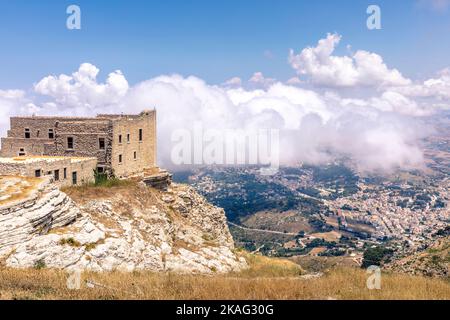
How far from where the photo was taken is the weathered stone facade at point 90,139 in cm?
4683

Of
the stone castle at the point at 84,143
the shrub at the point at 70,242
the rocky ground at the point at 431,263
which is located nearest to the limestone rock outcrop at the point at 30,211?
the shrub at the point at 70,242

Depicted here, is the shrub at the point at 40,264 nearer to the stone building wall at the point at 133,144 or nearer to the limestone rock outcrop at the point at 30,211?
the limestone rock outcrop at the point at 30,211

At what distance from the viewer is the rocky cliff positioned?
87.0 feet

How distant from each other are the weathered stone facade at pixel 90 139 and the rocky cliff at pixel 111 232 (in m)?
4.89

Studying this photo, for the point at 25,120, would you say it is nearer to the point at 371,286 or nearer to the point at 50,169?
the point at 50,169

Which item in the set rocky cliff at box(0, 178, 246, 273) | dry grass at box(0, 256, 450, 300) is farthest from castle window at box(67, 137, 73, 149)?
dry grass at box(0, 256, 450, 300)

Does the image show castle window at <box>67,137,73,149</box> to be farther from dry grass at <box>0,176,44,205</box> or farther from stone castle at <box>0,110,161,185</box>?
dry grass at <box>0,176,44,205</box>

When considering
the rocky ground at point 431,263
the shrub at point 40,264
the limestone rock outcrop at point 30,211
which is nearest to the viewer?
the shrub at point 40,264

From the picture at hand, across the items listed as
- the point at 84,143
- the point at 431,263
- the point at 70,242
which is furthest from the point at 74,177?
the point at 431,263

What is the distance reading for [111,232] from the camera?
3369 cm

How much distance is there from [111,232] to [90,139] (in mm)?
17267

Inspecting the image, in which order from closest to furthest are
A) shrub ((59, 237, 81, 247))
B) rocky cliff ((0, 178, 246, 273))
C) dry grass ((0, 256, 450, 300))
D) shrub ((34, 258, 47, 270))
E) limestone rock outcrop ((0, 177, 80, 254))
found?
dry grass ((0, 256, 450, 300))
shrub ((34, 258, 47, 270))
limestone rock outcrop ((0, 177, 80, 254))
rocky cliff ((0, 178, 246, 273))
shrub ((59, 237, 81, 247))

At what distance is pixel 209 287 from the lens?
54.9ft
